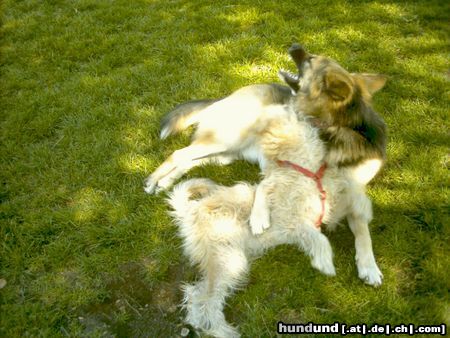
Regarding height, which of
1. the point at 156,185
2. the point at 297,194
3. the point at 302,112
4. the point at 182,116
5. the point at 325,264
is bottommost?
the point at 325,264

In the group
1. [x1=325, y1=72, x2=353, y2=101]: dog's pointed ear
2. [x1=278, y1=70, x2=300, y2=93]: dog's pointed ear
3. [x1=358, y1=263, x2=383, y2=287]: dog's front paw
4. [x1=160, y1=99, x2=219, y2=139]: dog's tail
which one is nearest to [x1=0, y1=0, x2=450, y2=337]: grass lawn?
[x1=358, y1=263, x2=383, y2=287]: dog's front paw

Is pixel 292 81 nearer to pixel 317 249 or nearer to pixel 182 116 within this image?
pixel 182 116

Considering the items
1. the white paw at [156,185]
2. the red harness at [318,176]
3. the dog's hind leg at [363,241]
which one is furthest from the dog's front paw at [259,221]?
the white paw at [156,185]

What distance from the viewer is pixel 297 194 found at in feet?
10.6

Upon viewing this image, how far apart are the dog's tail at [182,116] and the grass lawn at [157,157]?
167mm

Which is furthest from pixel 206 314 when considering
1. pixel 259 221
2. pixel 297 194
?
pixel 297 194

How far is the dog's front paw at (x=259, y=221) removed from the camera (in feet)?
10.4

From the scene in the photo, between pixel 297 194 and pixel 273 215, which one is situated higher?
pixel 297 194

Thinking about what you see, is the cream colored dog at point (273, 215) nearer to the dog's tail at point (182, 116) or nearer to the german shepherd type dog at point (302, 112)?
the german shepherd type dog at point (302, 112)

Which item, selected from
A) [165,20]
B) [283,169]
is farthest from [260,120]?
[165,20]

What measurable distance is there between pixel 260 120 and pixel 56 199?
82.3 inches

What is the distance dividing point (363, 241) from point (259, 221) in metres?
0.82

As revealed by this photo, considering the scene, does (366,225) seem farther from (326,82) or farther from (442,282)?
(326,82)

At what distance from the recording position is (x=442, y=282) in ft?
9.78
